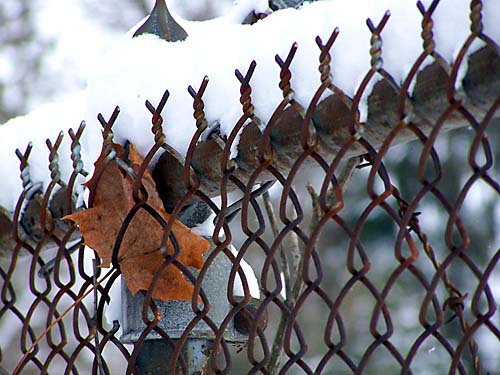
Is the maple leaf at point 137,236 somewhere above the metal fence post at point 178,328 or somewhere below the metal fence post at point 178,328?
above

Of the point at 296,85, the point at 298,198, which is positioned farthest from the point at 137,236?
the point at 296,85

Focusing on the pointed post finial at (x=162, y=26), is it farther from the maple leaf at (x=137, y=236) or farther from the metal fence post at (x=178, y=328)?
the metal fence post at (x=178, y=328)

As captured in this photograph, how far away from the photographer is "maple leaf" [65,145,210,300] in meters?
1.81

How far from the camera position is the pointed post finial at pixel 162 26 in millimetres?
1978

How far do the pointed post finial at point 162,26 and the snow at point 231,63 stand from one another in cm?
3

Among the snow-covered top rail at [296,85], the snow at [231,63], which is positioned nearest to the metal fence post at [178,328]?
the snow-covered top rail at [296,85]

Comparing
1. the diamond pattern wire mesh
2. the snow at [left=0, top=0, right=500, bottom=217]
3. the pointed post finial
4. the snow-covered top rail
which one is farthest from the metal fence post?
the pointed post finial

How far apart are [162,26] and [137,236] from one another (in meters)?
0.49

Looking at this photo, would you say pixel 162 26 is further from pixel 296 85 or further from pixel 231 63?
pixel 296 85

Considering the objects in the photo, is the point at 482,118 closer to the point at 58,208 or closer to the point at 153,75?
the point at 153,75

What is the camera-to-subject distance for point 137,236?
1823mm

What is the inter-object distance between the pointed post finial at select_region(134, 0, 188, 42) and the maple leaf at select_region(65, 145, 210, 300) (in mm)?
295

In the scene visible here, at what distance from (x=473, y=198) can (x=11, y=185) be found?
6.96m

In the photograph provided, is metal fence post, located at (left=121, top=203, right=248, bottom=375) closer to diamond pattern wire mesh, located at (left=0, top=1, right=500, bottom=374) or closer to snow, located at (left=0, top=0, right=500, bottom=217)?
diamond pattern wire mesh, located at (left=0, top=1, right=500, bottom=374)
